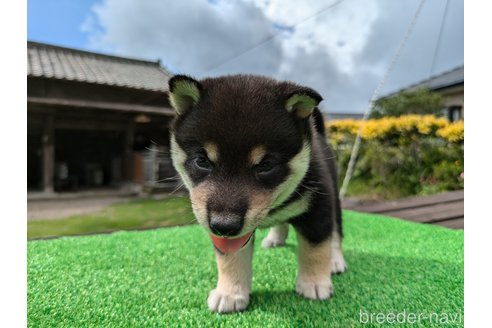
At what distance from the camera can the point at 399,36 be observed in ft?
4.74

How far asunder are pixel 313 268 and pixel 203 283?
36cm

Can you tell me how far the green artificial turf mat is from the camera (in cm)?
84

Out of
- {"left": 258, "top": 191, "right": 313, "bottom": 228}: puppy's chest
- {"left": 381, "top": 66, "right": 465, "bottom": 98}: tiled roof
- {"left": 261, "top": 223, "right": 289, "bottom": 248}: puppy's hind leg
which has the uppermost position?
{"left": 381, "top": 66, "right": 465, "bottom": 98}: tiled roof

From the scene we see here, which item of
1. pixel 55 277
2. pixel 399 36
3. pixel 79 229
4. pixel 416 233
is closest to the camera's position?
pixel 55 277

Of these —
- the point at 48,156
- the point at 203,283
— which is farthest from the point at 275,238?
the point at 48,156

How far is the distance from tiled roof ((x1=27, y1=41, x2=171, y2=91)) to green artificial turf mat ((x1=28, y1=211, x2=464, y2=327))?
216 cm

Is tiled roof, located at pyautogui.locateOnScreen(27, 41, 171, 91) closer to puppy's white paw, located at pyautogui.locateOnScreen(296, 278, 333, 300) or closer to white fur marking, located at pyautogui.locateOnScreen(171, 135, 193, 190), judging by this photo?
white fur marking, located at pyautogui.locateOnScreen(171, 135, 193, 190)

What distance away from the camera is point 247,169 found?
2.34ft

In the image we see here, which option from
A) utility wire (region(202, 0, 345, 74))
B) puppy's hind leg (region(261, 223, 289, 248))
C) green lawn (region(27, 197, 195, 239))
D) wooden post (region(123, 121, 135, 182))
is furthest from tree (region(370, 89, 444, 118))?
wooden post (region(123, 121, 135, 182))

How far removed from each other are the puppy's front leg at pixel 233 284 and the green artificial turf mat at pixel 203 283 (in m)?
0.03

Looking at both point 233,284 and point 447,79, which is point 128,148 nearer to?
point 447,79
